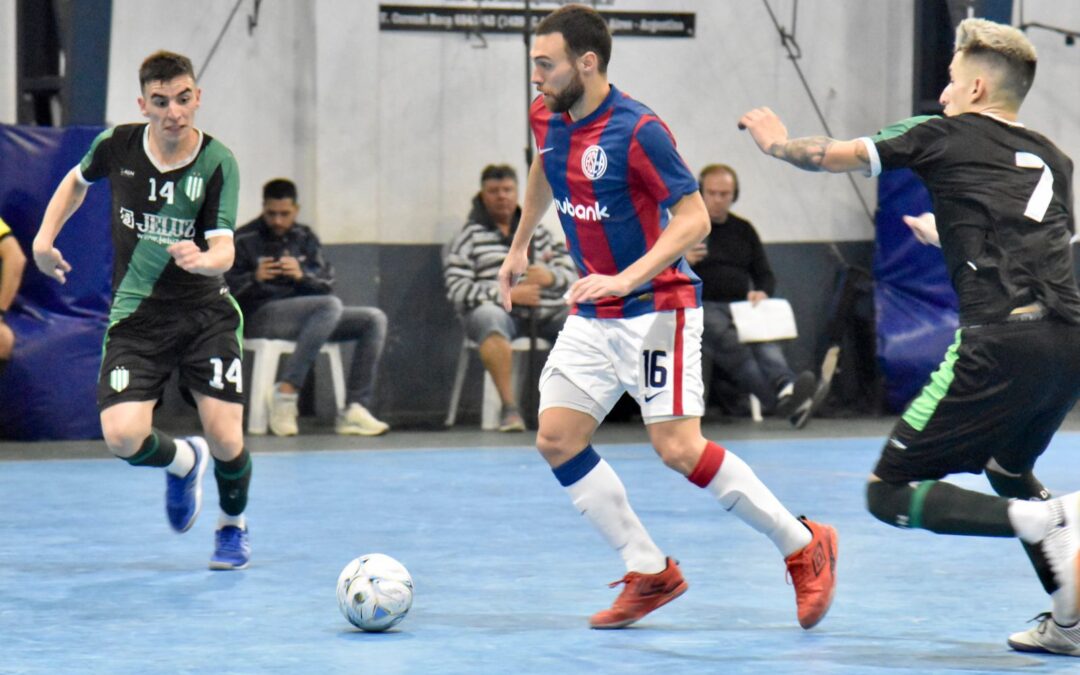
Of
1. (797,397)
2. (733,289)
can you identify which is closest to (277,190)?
(733,289)

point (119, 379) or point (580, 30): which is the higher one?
point (580, 30)

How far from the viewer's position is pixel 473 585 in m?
5.58

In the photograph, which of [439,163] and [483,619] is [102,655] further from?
[439,163]

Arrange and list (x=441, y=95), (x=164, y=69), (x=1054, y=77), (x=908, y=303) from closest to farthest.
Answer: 1. (x=164, y=69)
2. (x=908, y=303)
3. (x=441, y=95)
4. (x=1054, y=77)

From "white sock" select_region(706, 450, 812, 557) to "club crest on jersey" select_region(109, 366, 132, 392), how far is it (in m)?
2.34

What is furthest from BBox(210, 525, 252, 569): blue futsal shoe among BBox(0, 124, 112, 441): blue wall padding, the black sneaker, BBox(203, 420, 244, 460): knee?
the black sneaker

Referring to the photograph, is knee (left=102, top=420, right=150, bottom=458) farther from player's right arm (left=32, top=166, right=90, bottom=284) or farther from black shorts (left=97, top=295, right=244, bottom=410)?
player's right arm (left=32, top=166, right=90, bottom=284)

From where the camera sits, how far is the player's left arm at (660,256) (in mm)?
4676

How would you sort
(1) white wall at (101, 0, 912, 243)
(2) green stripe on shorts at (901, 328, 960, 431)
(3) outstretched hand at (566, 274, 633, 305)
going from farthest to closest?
(1) white wall at (101, 0, 912, 243) → (3) outstretched hand at (566, 274, 633, 305) → (2) green stripe on shorts at (901, 328, 960, 431)

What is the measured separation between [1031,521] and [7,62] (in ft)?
30.9

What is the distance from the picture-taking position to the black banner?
12.5m

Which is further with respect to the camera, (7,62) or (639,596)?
(7,62)

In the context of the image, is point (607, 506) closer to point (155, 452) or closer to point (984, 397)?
point (984, 397)

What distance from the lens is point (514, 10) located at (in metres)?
12.8
